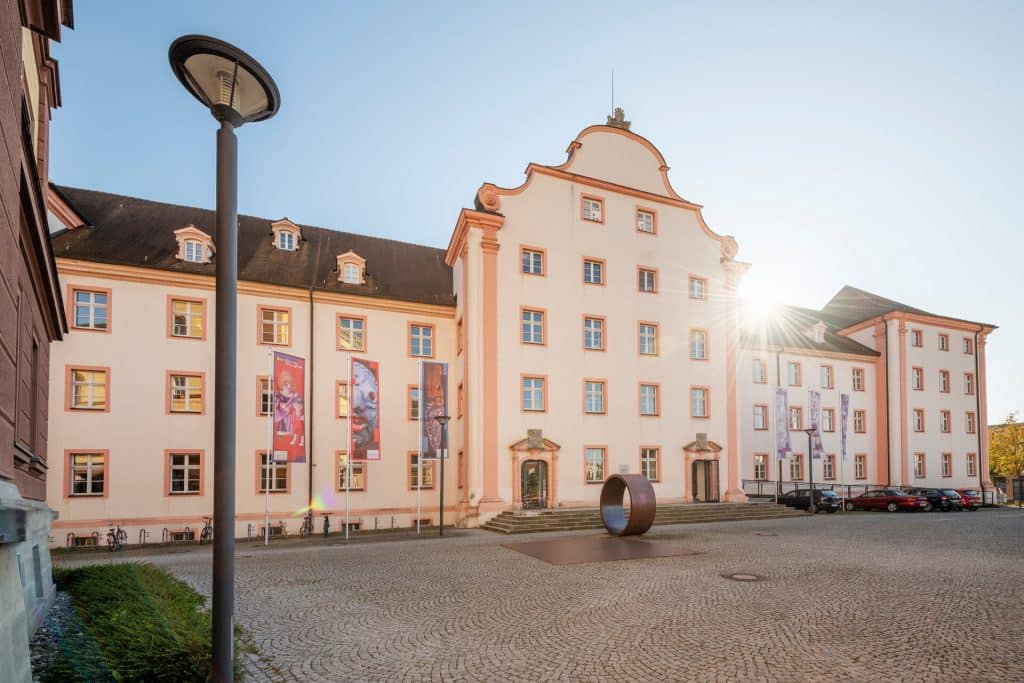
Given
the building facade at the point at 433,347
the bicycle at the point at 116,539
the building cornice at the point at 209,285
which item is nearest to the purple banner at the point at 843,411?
the building facade at the point at 433,347

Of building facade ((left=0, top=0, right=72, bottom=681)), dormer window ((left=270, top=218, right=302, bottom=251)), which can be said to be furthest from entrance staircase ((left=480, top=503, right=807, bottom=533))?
dormer window ((left=270, top=218, right=302, bottom=251))

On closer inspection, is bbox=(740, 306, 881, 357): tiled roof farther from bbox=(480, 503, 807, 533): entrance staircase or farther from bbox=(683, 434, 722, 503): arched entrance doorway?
bbox=(480, 503, 807, 533): entrance staircase

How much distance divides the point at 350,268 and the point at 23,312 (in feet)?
61.5

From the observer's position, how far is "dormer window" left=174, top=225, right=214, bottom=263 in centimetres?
2445

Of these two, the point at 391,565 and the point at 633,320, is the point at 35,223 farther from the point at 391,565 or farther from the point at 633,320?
the point at 633,320

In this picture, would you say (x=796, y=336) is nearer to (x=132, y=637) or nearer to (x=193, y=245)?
(x=193, y=245)

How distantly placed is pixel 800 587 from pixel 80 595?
37.0 feet

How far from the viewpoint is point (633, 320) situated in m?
28.6

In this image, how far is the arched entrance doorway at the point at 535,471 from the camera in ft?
82.7

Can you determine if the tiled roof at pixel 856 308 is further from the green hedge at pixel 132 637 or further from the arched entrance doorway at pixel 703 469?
the green hedge at pixel 132 637

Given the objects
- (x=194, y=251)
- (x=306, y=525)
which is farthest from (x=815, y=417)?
(x=194, y=251)

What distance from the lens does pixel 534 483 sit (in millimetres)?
25906

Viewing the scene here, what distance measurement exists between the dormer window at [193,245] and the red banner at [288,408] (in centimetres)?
729

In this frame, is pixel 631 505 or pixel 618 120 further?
pixel 618 120
